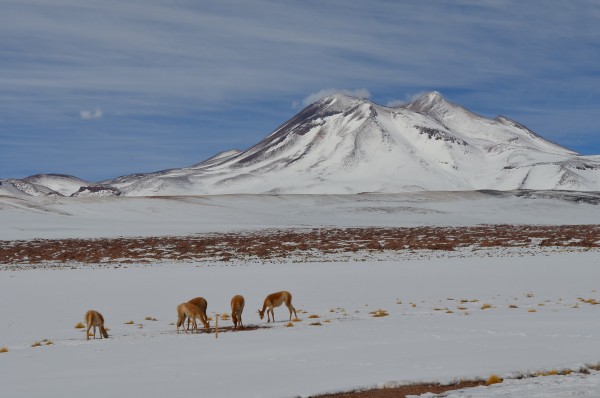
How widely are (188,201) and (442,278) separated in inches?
3568

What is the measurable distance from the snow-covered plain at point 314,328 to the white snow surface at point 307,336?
0.04 metres

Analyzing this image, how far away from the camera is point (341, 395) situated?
10297 millimetres

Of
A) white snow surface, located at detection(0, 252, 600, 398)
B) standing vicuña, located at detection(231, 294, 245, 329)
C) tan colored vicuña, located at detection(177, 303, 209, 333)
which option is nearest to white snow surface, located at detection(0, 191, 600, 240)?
white snow surface, located at detection(0, 252, 600, 398)

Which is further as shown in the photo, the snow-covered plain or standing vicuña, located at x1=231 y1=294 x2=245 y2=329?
standing vicuña, located at x1=231 y1=294 x2=245 y2=329

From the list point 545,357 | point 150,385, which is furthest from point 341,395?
point 545,357

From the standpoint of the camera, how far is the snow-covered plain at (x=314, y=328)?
11133 millimetres

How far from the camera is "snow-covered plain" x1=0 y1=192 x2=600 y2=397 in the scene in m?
11.1

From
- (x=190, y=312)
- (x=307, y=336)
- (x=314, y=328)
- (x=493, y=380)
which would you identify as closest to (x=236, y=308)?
(x=190, y=312)

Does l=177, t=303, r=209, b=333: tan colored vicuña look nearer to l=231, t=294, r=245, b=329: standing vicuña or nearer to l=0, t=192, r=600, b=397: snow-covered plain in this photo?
l=0, t=192, r=600, b=397: snow-covered plain

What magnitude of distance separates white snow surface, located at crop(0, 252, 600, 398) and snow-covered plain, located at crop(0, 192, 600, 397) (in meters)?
0.04

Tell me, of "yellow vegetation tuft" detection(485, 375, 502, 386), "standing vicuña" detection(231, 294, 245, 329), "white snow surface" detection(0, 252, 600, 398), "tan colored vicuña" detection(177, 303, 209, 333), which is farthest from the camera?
"standing vicuña" detection(231, 294, 245, 329)

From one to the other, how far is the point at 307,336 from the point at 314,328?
47.0 inches

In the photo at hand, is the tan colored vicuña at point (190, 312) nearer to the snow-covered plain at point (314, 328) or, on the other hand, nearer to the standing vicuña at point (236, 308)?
the snow-covered plain at point (314, 328)

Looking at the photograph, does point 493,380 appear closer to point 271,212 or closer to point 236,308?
point 236,308
